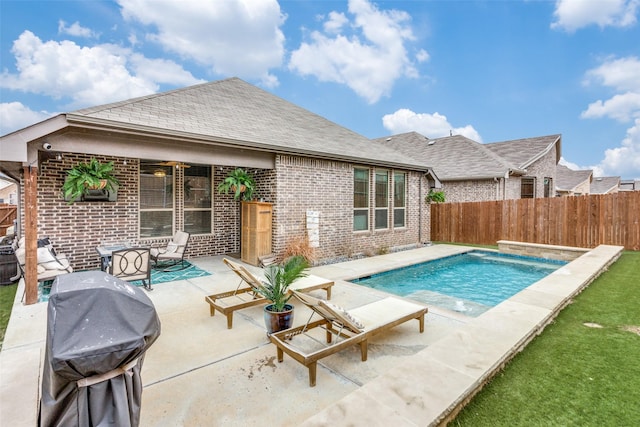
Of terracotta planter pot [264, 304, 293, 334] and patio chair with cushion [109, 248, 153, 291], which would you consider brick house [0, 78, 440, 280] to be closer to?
patio chair with cushion [109, 248, 153, 291]

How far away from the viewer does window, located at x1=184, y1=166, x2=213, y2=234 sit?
950 centimetres

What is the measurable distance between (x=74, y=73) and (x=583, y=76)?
30565mm

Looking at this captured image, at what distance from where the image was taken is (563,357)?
362 cm

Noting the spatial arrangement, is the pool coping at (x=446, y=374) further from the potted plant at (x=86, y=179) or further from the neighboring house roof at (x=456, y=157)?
the neighboring house roof at (x=456, y=157)

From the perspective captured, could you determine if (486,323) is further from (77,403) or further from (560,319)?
(77,403)

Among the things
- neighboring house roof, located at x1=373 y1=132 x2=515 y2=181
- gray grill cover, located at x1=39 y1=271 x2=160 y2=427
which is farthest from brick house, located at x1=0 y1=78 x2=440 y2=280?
neighboring house roof, located at x1=373 y1=132 x2=515 y2=181

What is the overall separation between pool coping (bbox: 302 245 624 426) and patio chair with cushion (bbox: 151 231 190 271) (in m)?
6.69

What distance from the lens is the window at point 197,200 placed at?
31.2 feet

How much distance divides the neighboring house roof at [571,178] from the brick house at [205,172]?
81.1ft

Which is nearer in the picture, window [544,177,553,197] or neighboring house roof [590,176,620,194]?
window [544,177,553,197]

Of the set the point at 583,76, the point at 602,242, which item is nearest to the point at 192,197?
the point at 602,242

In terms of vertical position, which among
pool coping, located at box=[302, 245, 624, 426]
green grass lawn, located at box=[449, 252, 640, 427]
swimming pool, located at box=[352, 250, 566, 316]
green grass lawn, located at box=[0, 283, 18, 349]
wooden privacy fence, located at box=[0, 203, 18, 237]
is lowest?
swimming pool, located at box=[352, 250, 566, 316]

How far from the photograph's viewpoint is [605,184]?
4281 centimetres

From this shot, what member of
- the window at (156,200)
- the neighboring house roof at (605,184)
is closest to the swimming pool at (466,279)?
the window at (156,200)
